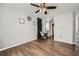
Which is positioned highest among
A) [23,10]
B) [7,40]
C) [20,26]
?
[23,10]

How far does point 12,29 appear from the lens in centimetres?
215

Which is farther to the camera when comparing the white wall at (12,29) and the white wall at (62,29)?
the white wall at (62,29)

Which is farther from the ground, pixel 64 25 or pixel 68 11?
pixel 68 11

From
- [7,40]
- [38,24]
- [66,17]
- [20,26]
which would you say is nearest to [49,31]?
[38,24]

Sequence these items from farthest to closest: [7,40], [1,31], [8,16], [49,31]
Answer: [49,31] → [8,16] → [7,40] → [1,31]

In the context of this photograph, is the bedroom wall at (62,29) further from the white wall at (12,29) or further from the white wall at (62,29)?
the white wall at (12,29)

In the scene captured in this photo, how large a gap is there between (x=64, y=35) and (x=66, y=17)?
0.52 meters

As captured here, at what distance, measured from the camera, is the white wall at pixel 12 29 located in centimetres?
203

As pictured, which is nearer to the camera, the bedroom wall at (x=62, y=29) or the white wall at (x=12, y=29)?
the white wall at (x=12, y=29)

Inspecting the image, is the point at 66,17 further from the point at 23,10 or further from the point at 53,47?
the point at 23,10

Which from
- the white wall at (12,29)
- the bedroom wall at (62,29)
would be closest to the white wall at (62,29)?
the bedroom wall at (62,29)

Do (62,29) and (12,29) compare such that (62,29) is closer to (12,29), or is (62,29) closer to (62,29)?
(62,29)

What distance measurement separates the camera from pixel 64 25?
230cm

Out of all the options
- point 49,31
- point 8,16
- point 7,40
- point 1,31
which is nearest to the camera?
point 1,31
